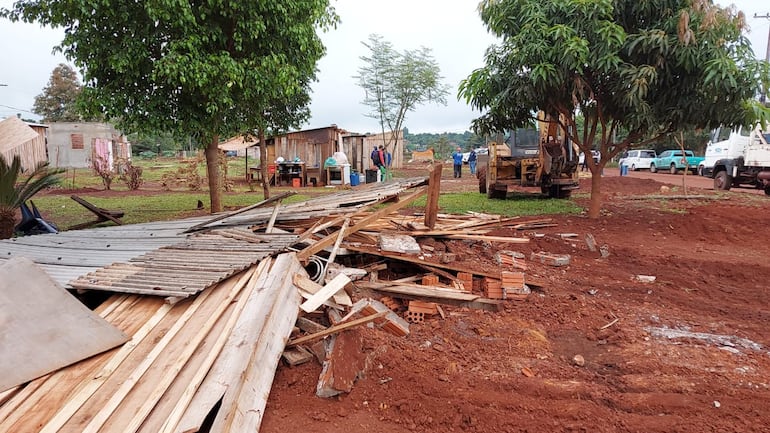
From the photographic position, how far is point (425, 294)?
5133 mm

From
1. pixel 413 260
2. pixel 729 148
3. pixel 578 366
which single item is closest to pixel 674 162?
pixel 729 148

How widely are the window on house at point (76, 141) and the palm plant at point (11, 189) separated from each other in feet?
99.8

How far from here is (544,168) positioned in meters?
13.6

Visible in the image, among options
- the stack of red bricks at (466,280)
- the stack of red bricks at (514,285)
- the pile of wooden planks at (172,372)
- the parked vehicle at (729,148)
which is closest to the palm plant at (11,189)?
the pile of wooden planks at (172,372)

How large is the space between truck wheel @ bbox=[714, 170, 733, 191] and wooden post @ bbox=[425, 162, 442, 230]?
633 inches

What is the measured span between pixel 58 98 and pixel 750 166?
54189 millimetres

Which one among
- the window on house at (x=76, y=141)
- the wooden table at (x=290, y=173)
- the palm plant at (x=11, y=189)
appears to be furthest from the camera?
the window on house at (x=76, y=141)

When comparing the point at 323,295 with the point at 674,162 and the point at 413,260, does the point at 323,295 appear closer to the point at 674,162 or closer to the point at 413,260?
the point at 413,260

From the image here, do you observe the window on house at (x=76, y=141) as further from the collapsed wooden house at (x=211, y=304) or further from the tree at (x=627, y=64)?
the tree at (x=627, y=64)

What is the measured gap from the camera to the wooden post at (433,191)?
6520 millimetres

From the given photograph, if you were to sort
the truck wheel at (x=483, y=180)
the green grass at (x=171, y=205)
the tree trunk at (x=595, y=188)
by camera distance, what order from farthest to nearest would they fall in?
the truck wheel at (x=483, y=180), the green grass at (x=171, y=205), the tree trunk at (x=595, y=188)

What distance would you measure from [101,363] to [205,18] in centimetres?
705

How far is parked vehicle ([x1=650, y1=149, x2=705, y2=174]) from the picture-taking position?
28.8 m

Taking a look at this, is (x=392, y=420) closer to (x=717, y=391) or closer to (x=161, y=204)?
(x=717, y=391)
